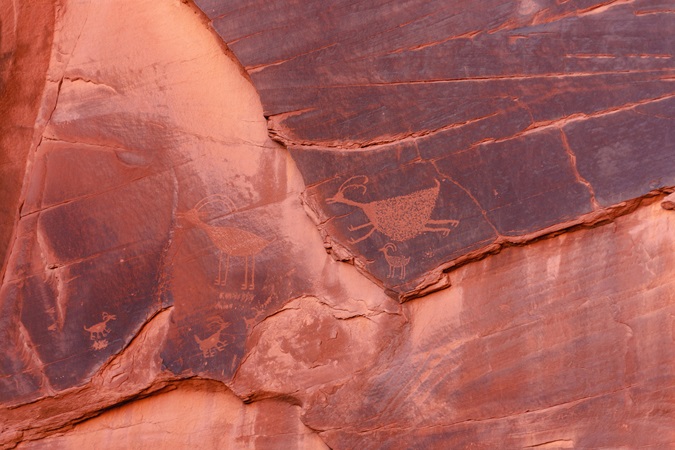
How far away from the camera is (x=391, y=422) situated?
10.8 ft

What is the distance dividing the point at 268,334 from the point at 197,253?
51 centimetres

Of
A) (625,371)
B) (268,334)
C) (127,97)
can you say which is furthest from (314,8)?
(625,371)

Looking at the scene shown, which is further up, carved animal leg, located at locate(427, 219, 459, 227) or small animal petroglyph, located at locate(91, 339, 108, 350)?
carved animal leg, located at locate(427, 219, 459, 227)

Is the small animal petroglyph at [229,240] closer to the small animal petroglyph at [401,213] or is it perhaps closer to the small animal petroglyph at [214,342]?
the small animal petroglyph at [214,342]

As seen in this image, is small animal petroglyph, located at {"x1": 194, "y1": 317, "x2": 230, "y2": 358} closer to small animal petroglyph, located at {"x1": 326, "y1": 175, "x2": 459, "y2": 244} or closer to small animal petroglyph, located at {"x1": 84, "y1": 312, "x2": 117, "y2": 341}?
small animal petroglyph, located at {"x1": 84, "y1": 312, "x2": 117, "y2": 341}

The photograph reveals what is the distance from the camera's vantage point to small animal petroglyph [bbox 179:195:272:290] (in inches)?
137

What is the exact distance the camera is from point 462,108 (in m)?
3.26

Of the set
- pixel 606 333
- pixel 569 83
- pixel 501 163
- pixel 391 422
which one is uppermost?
pixel 569 83

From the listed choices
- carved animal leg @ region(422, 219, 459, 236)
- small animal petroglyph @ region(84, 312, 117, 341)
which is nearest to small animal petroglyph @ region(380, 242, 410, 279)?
carved animal leg @ region(422, 219, 459, 236)

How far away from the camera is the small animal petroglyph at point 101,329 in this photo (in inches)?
138

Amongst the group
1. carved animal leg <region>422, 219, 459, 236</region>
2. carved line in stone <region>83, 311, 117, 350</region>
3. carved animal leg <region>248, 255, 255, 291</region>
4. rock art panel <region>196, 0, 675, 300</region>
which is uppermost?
rock art panel <region>196, 0, 675, 300</region>

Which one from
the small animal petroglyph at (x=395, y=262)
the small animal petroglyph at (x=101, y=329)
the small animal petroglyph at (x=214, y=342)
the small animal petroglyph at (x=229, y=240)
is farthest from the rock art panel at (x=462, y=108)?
the small animal petroglyph at (x=101, y=329)

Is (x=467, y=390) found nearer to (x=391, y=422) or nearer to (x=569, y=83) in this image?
(x=391, y=422)

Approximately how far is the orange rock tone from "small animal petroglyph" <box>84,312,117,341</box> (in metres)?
0.02
